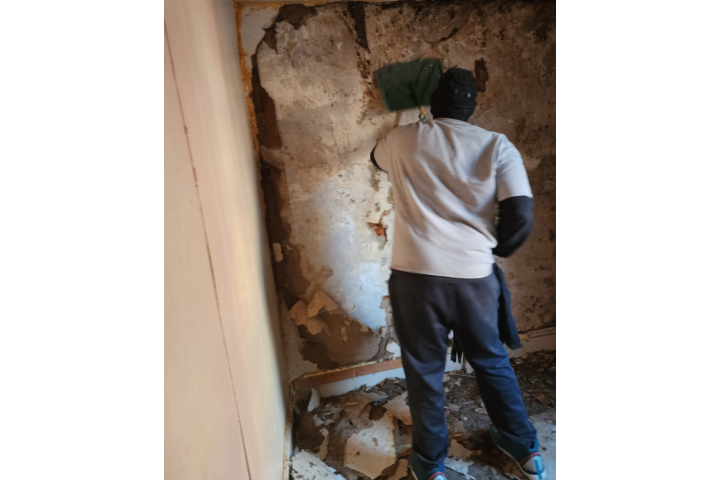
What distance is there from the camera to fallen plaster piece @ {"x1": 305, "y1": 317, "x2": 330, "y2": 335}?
6.29ft

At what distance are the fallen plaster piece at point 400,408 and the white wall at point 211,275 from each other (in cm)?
64

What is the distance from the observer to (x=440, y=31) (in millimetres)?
1713

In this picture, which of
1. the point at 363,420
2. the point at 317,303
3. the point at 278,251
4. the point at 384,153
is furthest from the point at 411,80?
the point at 363,420

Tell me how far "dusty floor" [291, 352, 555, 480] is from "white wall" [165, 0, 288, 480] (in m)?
0.27

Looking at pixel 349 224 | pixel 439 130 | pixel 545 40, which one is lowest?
pixel 349 224

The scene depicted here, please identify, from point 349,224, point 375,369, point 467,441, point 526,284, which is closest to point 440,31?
point 349,224

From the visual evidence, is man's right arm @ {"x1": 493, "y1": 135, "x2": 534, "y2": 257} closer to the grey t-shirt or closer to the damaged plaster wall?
the grey t-shirt

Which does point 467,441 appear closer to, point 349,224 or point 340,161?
point 349,224

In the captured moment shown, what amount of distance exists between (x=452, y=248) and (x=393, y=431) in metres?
1.04

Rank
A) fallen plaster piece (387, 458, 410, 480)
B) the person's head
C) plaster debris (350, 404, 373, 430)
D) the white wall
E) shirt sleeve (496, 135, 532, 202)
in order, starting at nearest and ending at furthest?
the white wall → shirt sleeve (496, 135, 532, 202) → the person's head → fallen plaster piece (387, 458, 410, 480) → plaster debris (350, 404, 373, 430)

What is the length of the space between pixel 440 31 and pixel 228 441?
187 cm

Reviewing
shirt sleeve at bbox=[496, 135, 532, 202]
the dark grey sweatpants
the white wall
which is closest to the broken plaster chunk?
the white wall

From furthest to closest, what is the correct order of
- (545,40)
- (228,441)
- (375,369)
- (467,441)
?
(375,369) < (545,40) < (467,441) < (228,441)

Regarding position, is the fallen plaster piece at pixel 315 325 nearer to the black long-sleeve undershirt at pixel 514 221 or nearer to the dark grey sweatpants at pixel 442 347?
the dark grey sweatpants at pixel 442 347
